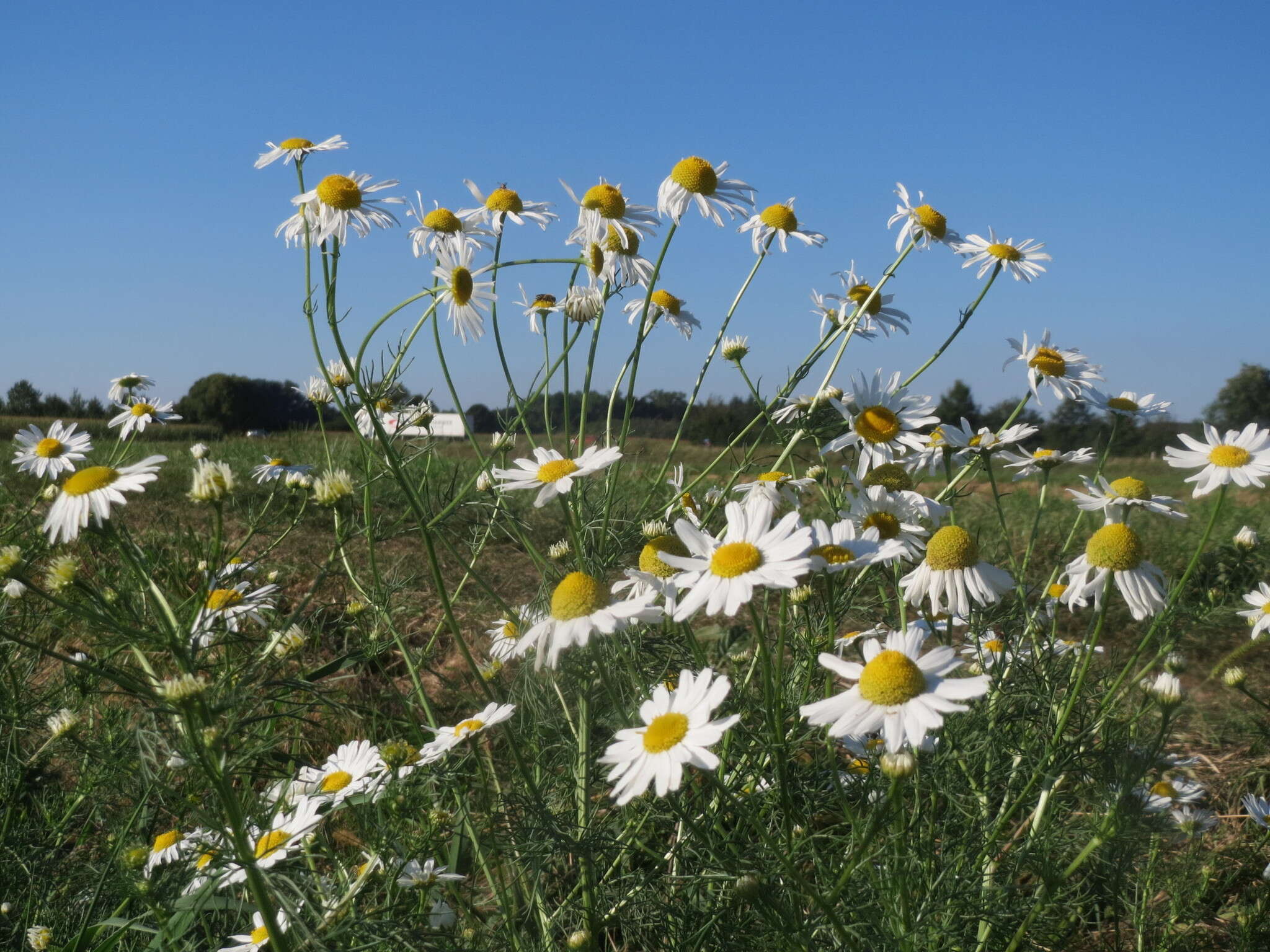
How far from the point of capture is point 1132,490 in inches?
70.7

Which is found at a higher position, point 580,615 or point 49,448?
point 49,448

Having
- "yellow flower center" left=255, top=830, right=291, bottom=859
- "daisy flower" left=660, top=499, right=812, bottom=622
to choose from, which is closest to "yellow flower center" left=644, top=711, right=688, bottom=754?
"daisy flower" left=660, top=499, right=812, bottom=622

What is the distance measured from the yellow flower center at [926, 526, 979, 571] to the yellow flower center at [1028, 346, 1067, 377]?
93 cm

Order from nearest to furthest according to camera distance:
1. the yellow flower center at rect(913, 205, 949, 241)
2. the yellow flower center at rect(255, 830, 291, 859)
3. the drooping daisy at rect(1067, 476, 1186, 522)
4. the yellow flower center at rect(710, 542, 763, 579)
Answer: the yellow flower center at rect(710, 542, 763, 579), the yellow flower center at rect(255, 830, 291, 859), the drooping daisy at rect(1067, 476, 1186, 522), the yellow flower center at rect(913, 205, 949, 241)

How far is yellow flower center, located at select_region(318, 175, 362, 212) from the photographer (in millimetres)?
2035

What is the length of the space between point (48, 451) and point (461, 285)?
1.23 metres

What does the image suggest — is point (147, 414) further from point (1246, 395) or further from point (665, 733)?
point (1246, 395)

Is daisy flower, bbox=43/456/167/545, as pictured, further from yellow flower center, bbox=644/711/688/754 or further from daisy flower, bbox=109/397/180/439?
daisy flower, bbox=109/397/180/439

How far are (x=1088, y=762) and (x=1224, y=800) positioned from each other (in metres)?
1.39

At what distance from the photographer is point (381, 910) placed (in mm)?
1459

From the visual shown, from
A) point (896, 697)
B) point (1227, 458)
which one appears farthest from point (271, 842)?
point (1227, 458)

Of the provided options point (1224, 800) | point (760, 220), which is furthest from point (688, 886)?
point (1224, 800)

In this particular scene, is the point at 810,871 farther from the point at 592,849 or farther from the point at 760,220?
the point at 760,220

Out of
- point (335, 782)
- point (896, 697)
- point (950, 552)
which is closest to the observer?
point (896, 697)
